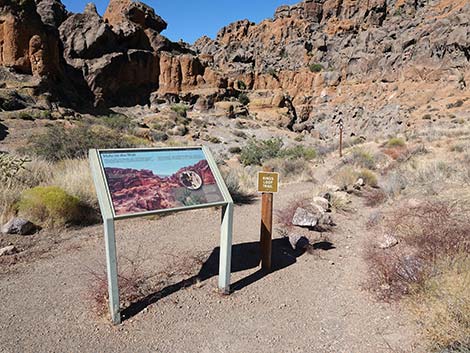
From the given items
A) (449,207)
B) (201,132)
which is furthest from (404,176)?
(201,132)

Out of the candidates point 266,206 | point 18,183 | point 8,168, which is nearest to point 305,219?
point 266,206

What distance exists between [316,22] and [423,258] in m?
71.1

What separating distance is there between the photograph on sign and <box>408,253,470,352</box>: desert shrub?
229cm

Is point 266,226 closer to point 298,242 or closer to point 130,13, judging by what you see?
A: point 298,242

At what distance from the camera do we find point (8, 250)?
430cm

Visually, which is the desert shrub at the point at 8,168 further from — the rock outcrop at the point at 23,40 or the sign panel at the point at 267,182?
the rock outcrop at the point at 23,40

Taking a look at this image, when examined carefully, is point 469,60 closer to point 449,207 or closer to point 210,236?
point 449,207

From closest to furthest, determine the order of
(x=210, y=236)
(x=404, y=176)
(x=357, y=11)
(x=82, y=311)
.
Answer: (x=82, y=311) → (x=210, y=236) → (x=404, y=176) → (x=357, y=11)

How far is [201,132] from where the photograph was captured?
2956cm

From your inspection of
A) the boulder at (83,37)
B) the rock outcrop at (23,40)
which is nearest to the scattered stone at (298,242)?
the rock outcrop at (23,40)

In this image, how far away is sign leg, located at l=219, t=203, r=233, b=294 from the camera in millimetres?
3363

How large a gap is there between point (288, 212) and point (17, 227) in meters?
4.91

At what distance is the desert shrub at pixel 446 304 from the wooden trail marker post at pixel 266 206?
173 centimetres

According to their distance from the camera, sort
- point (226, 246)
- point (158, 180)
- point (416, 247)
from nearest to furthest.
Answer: point (158, 180)
point (226, 246)
point (416, 247)
